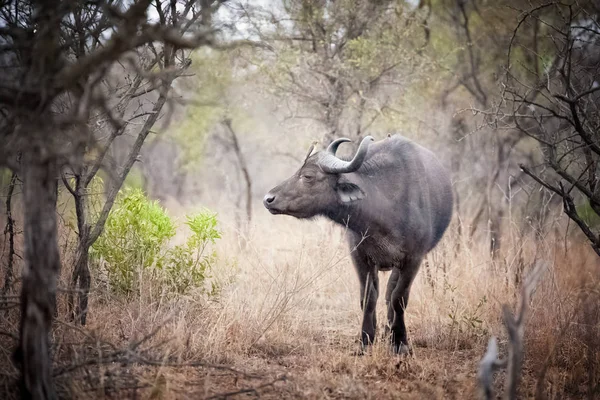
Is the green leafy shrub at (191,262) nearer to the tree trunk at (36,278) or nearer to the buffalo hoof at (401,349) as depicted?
the buffalo hoof at (401,349)

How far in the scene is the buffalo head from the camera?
5.68 meters

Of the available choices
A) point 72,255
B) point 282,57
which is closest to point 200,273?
point 72,255

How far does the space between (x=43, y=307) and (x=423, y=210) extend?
13.5 feet

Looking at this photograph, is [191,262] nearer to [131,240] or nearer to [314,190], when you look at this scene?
[131,240]

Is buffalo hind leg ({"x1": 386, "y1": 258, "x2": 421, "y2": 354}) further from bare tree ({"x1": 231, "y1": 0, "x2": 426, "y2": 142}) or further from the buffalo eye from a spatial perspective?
bare tree ({"x1": 231, "y1": 0, "x2": 426, "y2": 142})

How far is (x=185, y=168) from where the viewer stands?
1675 cm

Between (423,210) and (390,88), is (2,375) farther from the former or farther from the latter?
(390,88)

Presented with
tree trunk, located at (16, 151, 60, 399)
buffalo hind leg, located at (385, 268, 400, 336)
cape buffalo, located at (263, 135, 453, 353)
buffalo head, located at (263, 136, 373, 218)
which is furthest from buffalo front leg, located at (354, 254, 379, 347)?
tree trunk, located at (16, 151, 60, 399)

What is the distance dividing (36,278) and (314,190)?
330cm

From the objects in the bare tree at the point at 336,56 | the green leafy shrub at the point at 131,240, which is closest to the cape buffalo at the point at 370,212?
the green leafy shrub at the point at 131,240

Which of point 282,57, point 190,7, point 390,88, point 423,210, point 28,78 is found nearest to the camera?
point 28,78

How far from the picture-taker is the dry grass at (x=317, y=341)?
164 inches

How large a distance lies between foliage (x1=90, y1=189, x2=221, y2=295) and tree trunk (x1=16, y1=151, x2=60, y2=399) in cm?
276

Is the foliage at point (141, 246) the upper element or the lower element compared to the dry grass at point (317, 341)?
upper
